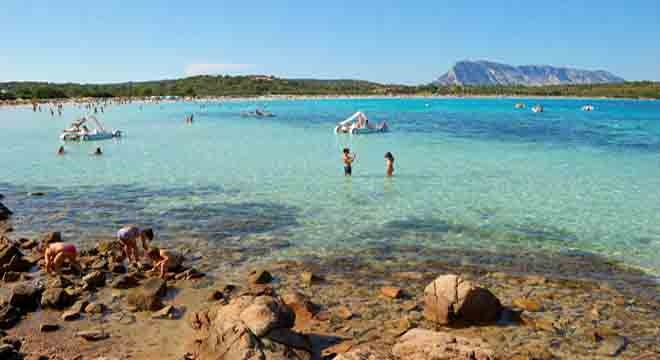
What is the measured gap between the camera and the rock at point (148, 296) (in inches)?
333

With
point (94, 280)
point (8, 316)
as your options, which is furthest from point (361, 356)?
point (94, 280)

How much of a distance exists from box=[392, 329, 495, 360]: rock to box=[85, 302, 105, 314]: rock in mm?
5224

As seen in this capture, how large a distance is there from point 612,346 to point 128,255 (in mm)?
9828

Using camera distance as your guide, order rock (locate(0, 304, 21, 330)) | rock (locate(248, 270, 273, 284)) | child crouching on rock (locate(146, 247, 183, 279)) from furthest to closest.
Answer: child crouching on rock (locate(146, 247, 183, 279)), rock (locate(248, 270, 273, 284)), rock (locate(0, 304, 21, 330))

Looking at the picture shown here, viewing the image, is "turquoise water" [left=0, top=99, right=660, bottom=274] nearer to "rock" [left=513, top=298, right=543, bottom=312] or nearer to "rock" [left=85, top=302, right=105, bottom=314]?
"rock" [left=513, top=298, right=543, bottom=312]

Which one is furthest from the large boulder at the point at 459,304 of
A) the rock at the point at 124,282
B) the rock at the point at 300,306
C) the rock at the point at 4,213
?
the rock at the point at 4,213

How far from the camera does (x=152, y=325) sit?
7.88m

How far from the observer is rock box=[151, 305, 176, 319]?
8.17 metres

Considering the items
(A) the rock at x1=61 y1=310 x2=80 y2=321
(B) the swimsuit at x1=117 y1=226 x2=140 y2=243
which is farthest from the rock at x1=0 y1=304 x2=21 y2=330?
(B) the swimsuit at x1=117 y1=226 x2=140 y2=243

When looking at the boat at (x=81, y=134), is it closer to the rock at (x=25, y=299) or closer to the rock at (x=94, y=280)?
the rock at (x=94, y=280)

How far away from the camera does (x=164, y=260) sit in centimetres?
1001

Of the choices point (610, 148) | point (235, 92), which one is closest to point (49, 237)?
point (610, 148)

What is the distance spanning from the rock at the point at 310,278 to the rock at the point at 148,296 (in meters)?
2.77

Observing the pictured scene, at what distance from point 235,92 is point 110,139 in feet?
485
